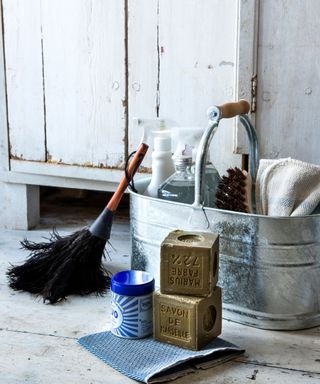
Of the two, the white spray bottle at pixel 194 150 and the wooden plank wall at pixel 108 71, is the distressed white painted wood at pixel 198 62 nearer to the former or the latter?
the wooden plank wall at pixel 108 71

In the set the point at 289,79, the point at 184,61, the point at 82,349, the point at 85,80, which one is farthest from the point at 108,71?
the point at 82,349

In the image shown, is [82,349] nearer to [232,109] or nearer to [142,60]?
[232,109]

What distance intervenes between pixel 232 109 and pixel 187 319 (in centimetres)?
35

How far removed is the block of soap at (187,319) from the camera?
1.04 m

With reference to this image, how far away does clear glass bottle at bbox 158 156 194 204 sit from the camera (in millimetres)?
1212

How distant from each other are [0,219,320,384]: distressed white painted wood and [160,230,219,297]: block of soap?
0.41 feet

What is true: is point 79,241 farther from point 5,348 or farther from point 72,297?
point 5,348

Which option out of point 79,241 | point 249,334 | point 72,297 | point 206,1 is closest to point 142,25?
point 206,1

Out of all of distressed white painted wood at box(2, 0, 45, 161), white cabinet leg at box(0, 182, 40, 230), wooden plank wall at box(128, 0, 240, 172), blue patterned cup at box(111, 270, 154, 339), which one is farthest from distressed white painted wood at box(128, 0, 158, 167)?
blue patterned cup at box(111, 270, 154, 339)

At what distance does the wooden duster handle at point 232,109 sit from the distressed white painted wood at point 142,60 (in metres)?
0.32

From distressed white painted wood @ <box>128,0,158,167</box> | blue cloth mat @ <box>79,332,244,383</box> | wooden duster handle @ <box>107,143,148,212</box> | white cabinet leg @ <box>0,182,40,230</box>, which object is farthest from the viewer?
white cabinet leg @ <box>0,182,40,230</box>

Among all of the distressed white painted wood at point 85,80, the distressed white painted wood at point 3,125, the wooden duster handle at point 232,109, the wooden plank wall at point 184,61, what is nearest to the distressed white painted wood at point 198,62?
the wooden plank wall at point 184,61

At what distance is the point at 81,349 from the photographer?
1076mm

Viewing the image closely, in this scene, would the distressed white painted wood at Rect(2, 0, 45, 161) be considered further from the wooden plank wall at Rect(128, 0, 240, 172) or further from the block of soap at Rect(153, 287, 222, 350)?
the block of soap at Rect(153, 287, 222, 350)
